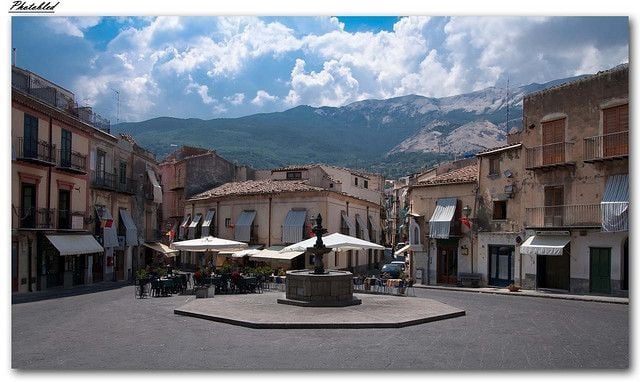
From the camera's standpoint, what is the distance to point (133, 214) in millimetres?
34875

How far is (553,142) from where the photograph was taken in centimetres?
2494

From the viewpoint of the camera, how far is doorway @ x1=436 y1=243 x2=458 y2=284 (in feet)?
99.0

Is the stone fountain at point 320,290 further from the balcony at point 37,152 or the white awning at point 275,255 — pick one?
the balcony at point 37,152

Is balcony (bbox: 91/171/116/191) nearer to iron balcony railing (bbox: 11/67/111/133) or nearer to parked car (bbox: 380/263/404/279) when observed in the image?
iron balcony railing (bbox: 11/67/111/133)

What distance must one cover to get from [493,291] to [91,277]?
65.6 ft

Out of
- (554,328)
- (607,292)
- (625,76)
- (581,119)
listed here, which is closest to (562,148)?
(581,119)

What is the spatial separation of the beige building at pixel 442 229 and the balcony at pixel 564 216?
407 centimetres

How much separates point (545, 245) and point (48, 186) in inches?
850

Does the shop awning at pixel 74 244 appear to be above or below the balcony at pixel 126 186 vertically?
below

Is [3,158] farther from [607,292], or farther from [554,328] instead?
[607,292]

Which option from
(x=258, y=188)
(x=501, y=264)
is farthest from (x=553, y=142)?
(x=258, y=188)

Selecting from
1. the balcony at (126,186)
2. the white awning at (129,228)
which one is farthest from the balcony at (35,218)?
the white awning at (129,228)

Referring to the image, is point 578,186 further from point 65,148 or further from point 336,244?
point 65,148

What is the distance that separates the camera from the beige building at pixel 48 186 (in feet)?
64.7
